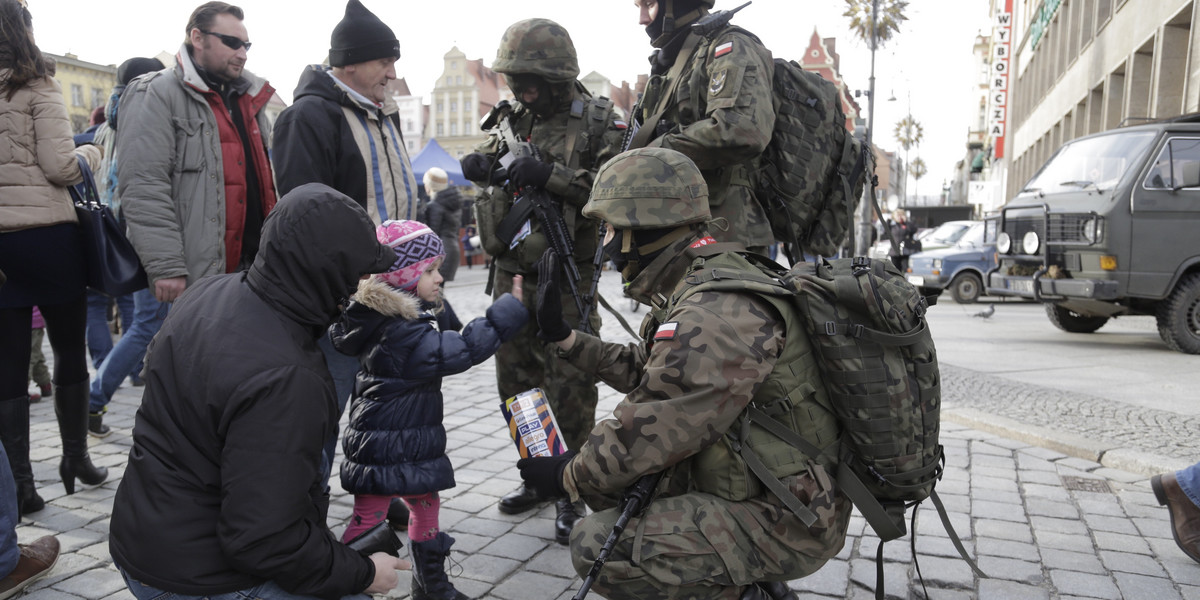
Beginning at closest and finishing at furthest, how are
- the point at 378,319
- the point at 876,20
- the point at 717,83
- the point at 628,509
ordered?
the point at 628,509, the point at 378,319, the point at 717,83, the point at 876,20

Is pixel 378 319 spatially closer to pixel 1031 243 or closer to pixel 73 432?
pixel 73 432

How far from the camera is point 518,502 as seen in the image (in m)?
3.87

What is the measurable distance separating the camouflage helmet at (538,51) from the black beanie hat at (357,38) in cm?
54

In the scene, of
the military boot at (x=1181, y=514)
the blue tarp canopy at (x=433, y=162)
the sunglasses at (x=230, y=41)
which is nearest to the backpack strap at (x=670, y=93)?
the sunglasses at (x=230, y=41)

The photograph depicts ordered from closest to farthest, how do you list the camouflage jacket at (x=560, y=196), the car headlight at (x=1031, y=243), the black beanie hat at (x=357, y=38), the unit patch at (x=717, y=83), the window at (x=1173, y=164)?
the unit patch at (x=717, y=83) < the black beanie hat at (x=357, y=38) < the camouflage jacket at (x=560, y=196) < the window at (x=1173, y=164) < the car headlight at (x=1031, y=243)

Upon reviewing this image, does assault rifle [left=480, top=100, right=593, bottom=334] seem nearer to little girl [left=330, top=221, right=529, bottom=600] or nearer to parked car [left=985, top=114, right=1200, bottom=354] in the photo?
little girl [left=330, top=221, right=529, bottom=600]

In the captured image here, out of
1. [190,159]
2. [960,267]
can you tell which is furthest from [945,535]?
[960,267]

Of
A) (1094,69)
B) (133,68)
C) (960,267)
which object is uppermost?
(1094,69)

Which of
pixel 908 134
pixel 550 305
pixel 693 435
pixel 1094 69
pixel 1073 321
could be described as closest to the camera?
pixel 693 435

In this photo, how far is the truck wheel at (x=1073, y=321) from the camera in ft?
34.4

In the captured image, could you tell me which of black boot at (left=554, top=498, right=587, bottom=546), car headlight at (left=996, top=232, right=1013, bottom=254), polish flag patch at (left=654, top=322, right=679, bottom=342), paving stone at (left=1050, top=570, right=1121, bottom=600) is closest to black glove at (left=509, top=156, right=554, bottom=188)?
black boot at (left=554, top=498, right=587, bottom=546)

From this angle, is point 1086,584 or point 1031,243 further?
point 1031,243

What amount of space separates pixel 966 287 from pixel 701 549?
1560cm

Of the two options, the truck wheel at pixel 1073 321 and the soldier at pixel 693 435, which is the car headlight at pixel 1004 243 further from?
the soldier at pixel 693 435
